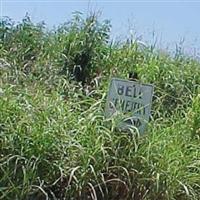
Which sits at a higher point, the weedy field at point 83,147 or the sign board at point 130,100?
the sign board at point 130,100

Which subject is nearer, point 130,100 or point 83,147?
point 83,147

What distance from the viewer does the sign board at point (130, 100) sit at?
3.33 m

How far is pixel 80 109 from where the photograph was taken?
3.57m

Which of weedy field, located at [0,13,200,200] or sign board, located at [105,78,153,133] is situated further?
sign board, located at [105,78,153,133]

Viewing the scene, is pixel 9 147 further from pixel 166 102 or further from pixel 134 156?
pixel 166 102

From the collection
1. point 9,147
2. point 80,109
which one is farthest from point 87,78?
point 9,147

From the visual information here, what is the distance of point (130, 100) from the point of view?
3.36 meters

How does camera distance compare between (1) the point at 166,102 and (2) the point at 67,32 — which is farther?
(2) the point at 67,32

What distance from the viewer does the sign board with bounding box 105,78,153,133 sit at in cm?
333

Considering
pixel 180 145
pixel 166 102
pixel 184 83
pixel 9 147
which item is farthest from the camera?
pixel 184 83

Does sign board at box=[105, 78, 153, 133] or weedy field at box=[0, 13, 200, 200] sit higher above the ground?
sign board at box=[105, 78, 153, 133]

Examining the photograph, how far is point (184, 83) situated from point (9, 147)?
195cm

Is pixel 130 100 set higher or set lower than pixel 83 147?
higher

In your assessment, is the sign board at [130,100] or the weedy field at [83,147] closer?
the weedy field at [83,147]
